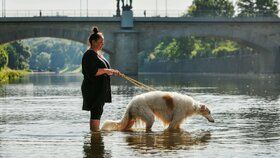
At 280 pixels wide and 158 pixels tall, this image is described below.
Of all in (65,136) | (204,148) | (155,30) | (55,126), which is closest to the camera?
(204,148)

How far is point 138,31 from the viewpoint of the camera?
86938 mm

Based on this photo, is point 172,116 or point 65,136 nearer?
point 65,136

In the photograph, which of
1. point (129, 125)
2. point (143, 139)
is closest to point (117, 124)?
point (129, 125)

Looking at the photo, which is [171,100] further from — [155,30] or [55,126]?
[155,30]

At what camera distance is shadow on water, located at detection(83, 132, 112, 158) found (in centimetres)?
1115

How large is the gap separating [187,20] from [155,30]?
13.7 ft

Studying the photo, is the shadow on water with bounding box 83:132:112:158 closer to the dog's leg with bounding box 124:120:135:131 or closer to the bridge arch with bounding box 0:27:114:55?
the dog's leg with bounding box 124:120:135:131

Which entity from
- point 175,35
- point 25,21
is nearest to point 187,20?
point 175,35

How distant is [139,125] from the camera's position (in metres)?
15.1

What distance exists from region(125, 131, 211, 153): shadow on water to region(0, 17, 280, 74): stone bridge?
6985 cm

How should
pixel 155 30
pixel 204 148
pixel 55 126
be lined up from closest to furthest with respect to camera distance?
pixel 204 148, pixel 55 126, pixel 155 30

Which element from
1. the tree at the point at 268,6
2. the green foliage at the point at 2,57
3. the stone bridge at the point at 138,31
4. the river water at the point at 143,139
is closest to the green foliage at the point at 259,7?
the tree at the point at 268,6

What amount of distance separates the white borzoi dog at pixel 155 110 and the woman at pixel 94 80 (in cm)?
69

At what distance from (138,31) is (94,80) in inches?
2867
